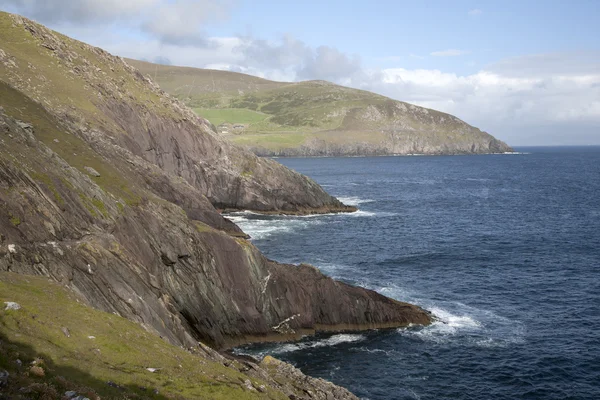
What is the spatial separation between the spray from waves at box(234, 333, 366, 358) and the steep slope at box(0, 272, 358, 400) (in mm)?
13753

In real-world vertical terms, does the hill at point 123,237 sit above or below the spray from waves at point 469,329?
above

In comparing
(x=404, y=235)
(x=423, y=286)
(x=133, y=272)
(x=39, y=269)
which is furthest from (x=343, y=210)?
(x=39, y=269)

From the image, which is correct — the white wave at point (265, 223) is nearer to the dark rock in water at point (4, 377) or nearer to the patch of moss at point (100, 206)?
the patch of moss at point (100, 206)

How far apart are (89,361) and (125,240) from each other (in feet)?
70.8

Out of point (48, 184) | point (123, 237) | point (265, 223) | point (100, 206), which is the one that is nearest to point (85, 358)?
point (48, 184)

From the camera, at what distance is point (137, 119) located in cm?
10144

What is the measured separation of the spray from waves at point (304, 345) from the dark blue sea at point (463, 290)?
0.11m

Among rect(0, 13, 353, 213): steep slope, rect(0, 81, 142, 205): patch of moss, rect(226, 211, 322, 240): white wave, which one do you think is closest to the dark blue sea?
rect(226, 211, 322, 240): white wave

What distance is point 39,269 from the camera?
33.4 m

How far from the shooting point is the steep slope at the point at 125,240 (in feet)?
119

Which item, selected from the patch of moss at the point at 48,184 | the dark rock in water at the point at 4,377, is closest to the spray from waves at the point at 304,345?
the patch of moss at the point at 48,184

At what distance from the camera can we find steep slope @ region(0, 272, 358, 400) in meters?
20.0

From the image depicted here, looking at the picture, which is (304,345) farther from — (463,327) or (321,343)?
(463,327)

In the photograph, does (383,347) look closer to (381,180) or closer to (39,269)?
(39,269)
